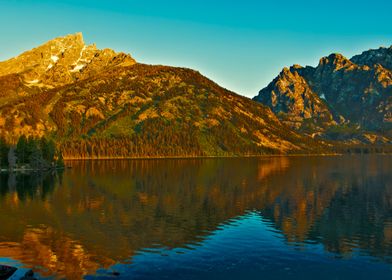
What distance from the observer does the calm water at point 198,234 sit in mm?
59219

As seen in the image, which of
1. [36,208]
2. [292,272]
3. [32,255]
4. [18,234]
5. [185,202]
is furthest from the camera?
[185,202]

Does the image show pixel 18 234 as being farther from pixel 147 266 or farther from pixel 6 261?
pixel 147 266

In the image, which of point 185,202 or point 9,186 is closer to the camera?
point 185,202

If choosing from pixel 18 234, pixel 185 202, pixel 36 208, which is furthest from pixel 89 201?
pixel 18 234

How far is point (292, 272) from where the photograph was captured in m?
58.2

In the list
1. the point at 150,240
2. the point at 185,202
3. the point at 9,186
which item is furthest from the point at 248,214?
the point at 9,186

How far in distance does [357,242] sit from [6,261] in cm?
5983

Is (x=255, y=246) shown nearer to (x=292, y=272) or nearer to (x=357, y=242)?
(x=292, y=272)

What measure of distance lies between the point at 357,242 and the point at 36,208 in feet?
267

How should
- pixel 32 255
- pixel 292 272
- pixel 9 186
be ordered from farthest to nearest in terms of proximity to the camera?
pixel 9 186 → pixel 32 255 → pixel 292 272

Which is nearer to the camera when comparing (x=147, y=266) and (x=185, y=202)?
(x=147, y=266)

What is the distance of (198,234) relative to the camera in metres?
79.9

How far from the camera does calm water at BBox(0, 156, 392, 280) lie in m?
59.2

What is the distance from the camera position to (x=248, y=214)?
103 m
